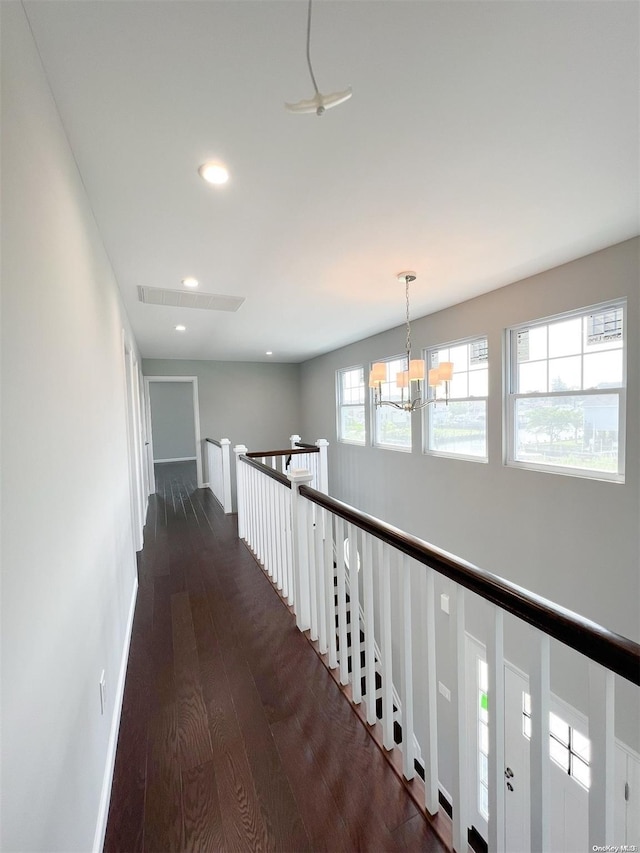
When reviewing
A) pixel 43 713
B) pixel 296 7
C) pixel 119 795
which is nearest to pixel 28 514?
pixel 43 713

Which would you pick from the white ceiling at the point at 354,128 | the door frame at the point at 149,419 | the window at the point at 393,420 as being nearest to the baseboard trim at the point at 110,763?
the white ceiling at the point at 354,128

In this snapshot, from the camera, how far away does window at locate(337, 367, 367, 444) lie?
5.67 m

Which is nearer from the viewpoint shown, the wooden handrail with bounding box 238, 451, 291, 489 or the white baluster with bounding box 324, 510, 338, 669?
the white baluster with bounding box 324, 510, 338, 669

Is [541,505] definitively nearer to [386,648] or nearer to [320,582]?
[320,582]

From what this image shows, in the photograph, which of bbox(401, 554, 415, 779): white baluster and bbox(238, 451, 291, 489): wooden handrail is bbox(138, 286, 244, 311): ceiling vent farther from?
bbox(401, 554, 415, 779): white baluster

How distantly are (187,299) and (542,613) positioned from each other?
11.5ft

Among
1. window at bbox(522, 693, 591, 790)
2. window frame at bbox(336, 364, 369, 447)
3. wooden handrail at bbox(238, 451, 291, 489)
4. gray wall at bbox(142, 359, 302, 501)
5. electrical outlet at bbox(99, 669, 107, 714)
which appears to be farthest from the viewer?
gray wall at bbox(142, 359, 302, 501)

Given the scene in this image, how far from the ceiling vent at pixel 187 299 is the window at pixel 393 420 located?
88.5 inches

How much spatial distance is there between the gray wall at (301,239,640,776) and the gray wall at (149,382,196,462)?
25.1 ft

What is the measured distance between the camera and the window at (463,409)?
359 cm

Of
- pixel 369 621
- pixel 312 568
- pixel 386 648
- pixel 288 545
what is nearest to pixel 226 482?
pixel 288 545

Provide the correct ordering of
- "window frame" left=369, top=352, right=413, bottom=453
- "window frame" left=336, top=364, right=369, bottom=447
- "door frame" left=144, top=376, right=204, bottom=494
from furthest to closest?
"door frame" left=144, top=376, right=204, bottom=494, "window frame" left=336, top=364, right=369, bottom=447, "window frame" left=369, top=352, right=413, bottom=453

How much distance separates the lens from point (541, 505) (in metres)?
2.98

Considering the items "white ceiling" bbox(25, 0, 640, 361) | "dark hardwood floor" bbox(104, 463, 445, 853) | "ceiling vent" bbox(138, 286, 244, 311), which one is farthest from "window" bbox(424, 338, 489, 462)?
"dark hardwood floor" bbox(104, 463, 445, 853)
